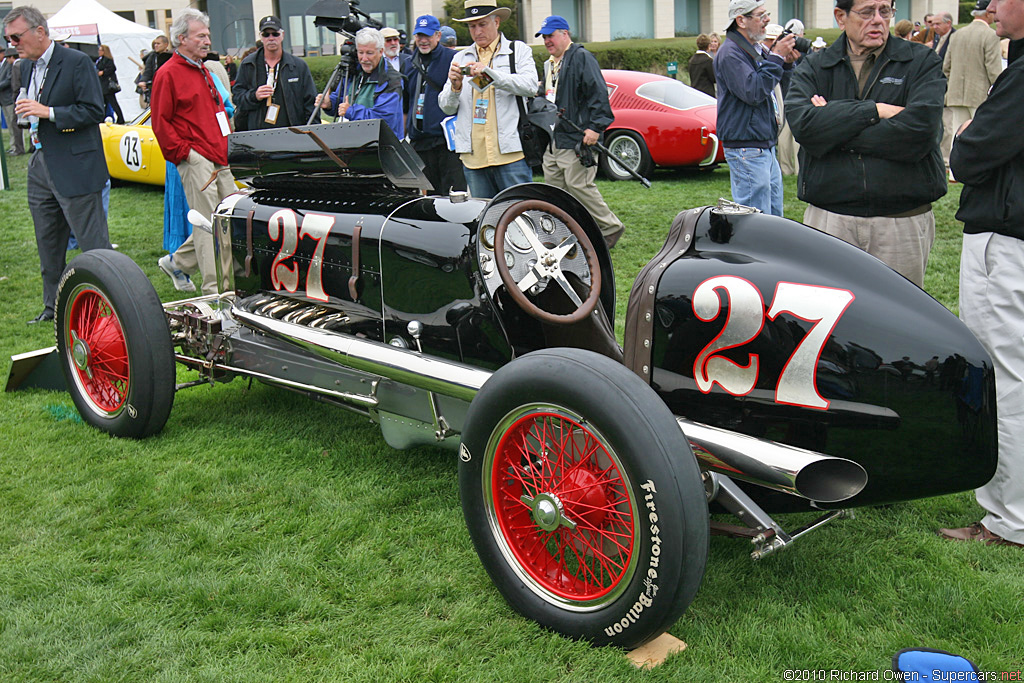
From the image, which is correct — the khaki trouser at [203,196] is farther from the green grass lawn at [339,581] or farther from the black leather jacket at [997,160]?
the black leather jacket at [997,160]

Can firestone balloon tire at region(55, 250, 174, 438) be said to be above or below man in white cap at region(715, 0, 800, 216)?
below

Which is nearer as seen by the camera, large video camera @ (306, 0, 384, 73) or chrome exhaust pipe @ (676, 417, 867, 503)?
chrome exhaust pipe @ (676, 417, 867, 503)

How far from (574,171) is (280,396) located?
3.48 m

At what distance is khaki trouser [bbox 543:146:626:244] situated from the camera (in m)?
7.51

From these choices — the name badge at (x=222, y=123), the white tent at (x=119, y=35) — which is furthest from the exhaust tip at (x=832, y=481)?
the white tent at (x=119, y=35)

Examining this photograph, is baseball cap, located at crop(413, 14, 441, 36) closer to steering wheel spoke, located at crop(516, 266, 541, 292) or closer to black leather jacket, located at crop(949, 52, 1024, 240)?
steering wheel spoke, located at crop(516, 266, 541, 292)

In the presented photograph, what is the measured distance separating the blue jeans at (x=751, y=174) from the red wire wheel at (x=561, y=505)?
15.2ft

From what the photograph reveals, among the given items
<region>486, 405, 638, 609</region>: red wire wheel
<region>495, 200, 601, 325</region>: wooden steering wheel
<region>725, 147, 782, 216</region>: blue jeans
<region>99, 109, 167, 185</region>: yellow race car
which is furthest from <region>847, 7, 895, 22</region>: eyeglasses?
<region>99, 109, 167, 185</region>: yellow race car

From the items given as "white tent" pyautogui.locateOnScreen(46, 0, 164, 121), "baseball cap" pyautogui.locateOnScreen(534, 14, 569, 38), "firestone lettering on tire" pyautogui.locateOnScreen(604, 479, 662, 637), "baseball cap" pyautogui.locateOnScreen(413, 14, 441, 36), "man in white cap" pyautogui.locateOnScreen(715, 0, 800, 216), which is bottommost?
"firestone lettering on tire" pyautogui.locateOnScreen(604, 479, 662, 637)

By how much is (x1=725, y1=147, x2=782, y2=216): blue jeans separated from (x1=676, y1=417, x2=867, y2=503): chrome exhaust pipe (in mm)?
4443

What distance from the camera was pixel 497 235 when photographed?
335 cm

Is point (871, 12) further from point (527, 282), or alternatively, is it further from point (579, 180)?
point (579, 180)

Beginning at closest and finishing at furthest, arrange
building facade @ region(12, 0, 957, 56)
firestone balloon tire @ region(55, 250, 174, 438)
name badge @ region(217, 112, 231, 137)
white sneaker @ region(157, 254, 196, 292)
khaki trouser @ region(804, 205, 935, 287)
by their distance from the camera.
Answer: khaki trouser @ region(804, 205, 935, 287)
firestone balloon tire @ region(55, 250, 174, 438)
name badge @ region(217, 112, 231, 137)
white sneaker @ region(157, 254, 196, 292)
building facade @ region(12, 0, 957, 56)

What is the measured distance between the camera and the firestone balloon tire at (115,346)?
4.21 m
